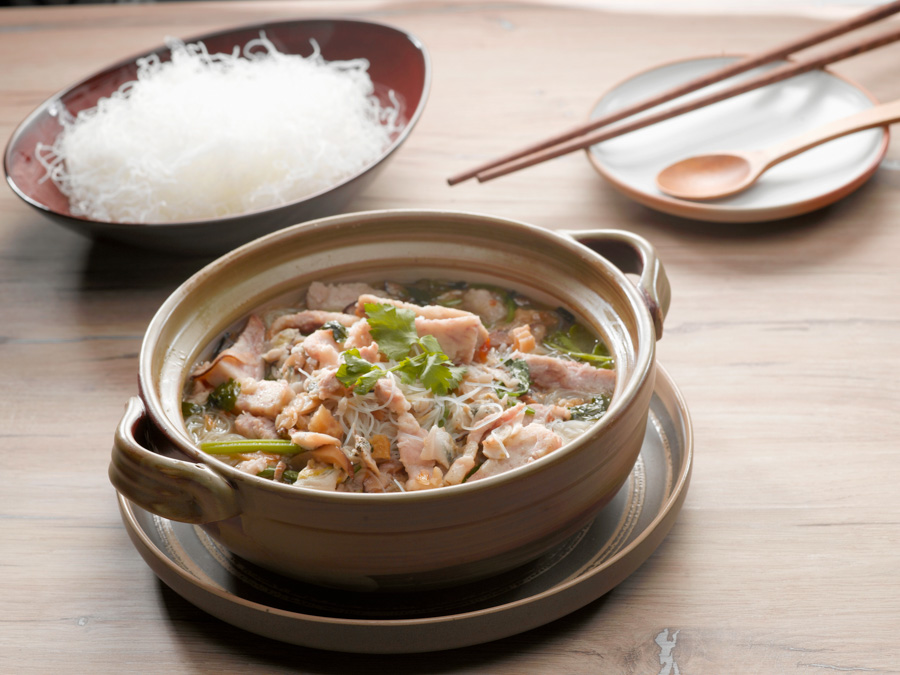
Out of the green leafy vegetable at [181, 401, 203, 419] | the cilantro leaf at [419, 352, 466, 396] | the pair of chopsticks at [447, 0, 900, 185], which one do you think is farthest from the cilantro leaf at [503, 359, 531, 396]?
the pair of chopsticks at [447, 0, 900, 185]

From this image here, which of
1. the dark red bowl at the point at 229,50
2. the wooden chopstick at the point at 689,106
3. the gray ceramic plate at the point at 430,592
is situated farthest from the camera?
the wooden chopstick at the point at 689,106

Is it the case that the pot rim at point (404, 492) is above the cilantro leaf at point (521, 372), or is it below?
above

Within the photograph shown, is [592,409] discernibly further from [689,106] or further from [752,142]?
[752,142]

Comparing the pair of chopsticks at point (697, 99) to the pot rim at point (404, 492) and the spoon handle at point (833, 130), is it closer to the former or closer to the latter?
the spoon handle at point (833, 130)

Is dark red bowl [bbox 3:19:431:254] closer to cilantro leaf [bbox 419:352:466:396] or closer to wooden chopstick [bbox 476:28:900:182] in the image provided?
wooden chopstick [bbox 476:28:900:182]

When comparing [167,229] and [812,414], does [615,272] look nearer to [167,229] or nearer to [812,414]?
[812,414]

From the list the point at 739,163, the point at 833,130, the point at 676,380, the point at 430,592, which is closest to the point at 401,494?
the point at 430,592

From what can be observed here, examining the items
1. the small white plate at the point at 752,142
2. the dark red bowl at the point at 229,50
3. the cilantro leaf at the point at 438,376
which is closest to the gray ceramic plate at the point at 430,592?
the cilantro leaf at the point at 438,376
